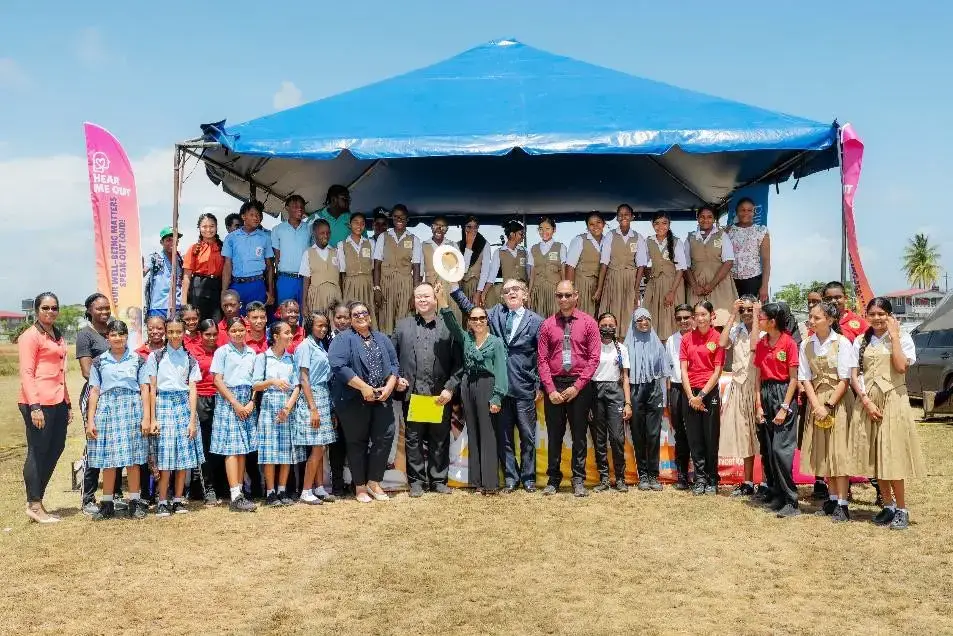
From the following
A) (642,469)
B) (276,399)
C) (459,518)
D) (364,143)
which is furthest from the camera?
(364,143)

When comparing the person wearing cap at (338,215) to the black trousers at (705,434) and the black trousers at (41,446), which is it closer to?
the black trousers at (41,446)

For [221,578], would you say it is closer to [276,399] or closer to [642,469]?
[276,399]

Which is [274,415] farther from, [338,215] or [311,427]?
[338,215]

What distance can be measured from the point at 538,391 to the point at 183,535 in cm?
284

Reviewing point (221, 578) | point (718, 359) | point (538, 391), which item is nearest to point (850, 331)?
point (718, 359)

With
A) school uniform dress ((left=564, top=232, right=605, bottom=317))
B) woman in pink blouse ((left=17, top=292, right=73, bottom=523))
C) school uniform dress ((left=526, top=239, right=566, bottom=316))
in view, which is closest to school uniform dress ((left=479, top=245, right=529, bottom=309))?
school uniform dress ((left=526, top=239, right=566, bottom=316))

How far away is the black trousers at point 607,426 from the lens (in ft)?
20.8

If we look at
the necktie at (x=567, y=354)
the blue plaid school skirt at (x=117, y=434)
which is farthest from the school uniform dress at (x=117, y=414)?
the necktie at (x=567, y=354)

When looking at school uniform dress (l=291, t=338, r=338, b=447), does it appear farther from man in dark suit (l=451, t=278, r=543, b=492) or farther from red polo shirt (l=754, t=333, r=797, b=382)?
red polo shirt (l=754, t=333, r=797, b=382)

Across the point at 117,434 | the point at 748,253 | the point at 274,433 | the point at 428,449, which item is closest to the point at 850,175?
the point at 748,253

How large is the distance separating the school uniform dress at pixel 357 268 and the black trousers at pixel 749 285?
3596 millimetres

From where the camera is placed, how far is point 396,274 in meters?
8.18

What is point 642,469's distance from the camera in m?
6.51

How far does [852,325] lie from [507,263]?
130 inches
